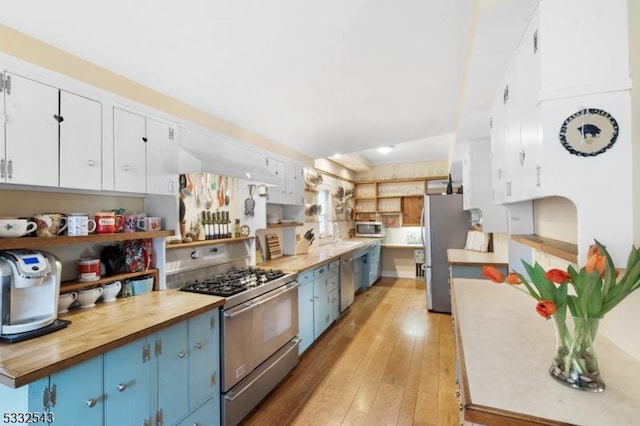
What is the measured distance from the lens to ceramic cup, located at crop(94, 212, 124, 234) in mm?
1829

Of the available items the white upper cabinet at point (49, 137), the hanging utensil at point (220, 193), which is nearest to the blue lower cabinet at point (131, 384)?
the white upper cabinet at point (49, 137)

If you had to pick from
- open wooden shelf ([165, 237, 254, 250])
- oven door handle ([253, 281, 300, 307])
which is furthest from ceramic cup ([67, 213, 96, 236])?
oven door handle ([253, 281, 300, 307])

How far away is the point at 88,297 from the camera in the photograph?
5.84 ft

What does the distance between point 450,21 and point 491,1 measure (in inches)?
13.8

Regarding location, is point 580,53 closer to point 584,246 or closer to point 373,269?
point 584,246

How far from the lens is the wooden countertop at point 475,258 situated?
3.36 meters

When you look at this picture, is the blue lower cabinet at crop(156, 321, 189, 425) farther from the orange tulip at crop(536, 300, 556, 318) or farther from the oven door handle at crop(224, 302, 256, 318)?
the orange tulip at crop(536, 300, 556, 318)

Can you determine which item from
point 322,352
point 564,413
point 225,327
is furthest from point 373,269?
point 564,413

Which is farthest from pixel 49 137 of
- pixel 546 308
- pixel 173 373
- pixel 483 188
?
pixel 483 188

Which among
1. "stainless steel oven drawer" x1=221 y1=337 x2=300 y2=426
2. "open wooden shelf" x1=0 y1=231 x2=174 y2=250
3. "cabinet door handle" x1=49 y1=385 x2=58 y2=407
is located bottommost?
"stainless steel oven drawer" x1=221 y1=337 x2=300 y2=426

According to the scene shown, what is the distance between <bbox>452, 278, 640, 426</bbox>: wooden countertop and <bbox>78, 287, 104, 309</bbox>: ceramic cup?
203 centimetres

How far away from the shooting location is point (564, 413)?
0.82m

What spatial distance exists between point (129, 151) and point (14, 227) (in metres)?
0.72

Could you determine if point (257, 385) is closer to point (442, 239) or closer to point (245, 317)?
point (245, 317)
